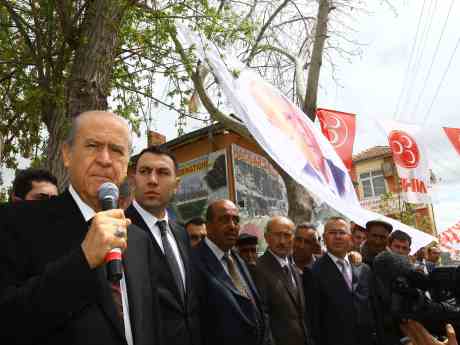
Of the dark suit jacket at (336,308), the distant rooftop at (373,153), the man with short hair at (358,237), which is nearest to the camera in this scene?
the dark suit jacket at (336,308)

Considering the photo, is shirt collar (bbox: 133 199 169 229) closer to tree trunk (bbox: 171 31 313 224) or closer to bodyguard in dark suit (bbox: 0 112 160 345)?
bodyguard in dark suit (bbox: 0 112 160 345)

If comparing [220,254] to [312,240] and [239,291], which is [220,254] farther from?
[312,240]

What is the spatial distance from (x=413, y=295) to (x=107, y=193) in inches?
56.3

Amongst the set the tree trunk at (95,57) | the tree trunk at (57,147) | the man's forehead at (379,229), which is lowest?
the man's forehead at (379,229)

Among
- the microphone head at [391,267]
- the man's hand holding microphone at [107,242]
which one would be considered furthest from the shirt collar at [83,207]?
the microphone head at [391,267]

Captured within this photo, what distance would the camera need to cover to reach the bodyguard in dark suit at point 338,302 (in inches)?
155

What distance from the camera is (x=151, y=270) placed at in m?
1.97

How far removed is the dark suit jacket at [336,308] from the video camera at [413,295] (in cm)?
187

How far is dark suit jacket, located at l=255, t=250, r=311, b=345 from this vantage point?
12.4 ft

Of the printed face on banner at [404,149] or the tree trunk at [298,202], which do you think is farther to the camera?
the tree trunk at [298,202]

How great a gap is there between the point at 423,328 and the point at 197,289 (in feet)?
4.46

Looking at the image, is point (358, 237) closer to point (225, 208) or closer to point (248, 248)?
point (248, 248)

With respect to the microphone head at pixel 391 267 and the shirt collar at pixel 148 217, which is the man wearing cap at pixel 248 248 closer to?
the shirt collar at pixel 148 217

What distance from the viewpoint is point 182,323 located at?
8.29 ft
